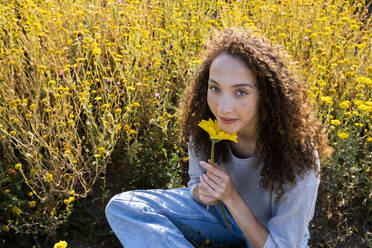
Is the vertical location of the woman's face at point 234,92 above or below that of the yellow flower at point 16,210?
above

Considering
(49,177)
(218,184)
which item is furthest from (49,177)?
(218,184)

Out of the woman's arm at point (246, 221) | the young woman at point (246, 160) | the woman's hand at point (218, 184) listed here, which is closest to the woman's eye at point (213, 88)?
the young woman at point (246, 160)

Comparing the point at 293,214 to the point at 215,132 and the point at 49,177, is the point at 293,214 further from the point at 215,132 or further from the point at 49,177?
the point at 49,177

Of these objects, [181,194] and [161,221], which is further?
[181,194]

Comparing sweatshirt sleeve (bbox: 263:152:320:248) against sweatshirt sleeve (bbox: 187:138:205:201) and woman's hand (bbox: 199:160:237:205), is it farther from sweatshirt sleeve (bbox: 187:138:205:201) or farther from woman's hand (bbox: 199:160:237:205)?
sweatshirt sleeve (bbox: 187:138:205:201)

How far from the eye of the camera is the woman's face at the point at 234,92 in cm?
145

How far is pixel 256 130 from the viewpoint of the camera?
1602 mm

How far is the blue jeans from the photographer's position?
66.2 inches

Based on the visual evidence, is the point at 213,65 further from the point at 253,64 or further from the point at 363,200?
the point at 363,200

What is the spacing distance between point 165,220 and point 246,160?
15.9 inches

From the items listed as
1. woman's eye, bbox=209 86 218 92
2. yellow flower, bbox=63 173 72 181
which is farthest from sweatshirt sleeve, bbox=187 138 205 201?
yellow flower, bbox=63 173 72 181

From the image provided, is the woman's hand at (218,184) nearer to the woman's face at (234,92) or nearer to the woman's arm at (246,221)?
the woman's arm at (246,221)

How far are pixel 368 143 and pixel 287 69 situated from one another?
100cm

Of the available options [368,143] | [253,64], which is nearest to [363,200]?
[368,143]
